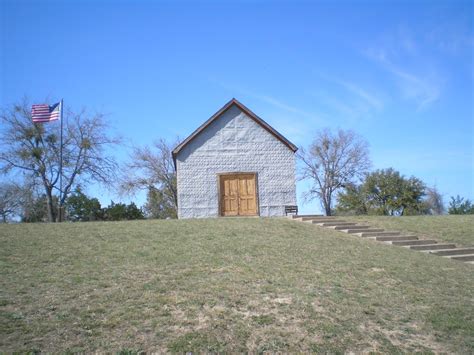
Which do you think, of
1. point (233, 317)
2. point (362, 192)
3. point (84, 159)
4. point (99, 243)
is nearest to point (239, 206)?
point (99, 243)

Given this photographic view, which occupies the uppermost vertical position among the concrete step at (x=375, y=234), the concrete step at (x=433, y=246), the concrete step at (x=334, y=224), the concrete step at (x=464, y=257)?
the concrete step at (x=334, y=224)

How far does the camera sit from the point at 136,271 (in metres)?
9.61

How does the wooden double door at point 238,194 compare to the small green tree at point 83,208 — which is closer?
the wooden double door at point 238,194

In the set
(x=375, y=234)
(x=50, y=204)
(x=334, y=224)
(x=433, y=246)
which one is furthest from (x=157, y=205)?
(x=433, y=246)

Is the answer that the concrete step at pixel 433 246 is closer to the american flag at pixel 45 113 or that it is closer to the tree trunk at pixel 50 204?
the american flag at pixel 45 113

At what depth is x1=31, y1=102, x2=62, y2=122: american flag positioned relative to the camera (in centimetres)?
2600

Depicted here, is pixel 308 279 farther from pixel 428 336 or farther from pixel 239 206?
pixel 239 206

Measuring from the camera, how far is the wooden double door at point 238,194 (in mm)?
22828

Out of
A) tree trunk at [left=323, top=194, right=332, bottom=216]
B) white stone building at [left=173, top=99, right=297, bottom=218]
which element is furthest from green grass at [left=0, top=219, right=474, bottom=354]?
tree trunk at [left=323, top=194, right=332, bottom=216]

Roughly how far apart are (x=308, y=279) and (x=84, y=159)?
3122cm

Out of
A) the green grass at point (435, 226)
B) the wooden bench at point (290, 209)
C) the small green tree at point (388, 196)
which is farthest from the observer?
the small green tree at point (388, 196)

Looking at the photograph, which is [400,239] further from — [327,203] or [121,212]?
[327,203]

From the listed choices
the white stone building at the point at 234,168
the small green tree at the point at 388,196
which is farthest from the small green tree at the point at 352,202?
the white stone building at the point at 234,168

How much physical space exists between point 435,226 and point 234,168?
11.4 meters
